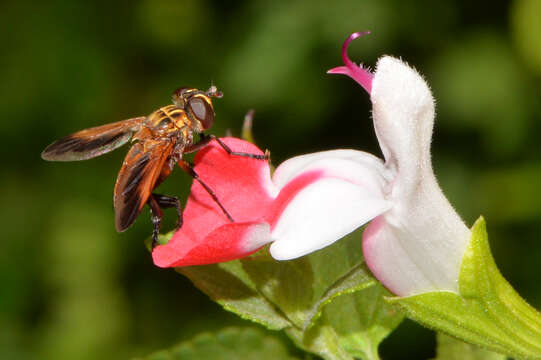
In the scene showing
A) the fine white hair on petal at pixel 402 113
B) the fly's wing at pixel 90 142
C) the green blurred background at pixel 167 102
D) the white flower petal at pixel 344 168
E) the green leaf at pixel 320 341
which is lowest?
the green blurred background at pixel 167 102

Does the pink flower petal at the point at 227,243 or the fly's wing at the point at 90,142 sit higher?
the pink flower petal at the point at 227,243

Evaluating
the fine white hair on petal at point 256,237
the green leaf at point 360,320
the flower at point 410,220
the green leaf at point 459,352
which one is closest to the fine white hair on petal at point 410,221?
the flower at point 410,220

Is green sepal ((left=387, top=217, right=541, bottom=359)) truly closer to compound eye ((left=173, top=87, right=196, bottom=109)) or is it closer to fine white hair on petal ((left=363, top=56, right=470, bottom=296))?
fine white hair on petal ((left=363, top=56, right=470, bottom=296))

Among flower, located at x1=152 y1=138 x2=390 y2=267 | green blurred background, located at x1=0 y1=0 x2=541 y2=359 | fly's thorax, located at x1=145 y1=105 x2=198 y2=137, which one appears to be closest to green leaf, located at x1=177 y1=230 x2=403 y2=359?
flower, located at x1=152 y1=138 x2=390 y2=267

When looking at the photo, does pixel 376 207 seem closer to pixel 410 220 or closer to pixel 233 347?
pixel 410 220

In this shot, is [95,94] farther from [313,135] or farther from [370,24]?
[370,24]

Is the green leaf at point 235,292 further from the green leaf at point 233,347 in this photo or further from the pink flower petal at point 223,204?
the green leaf at point 233,347
